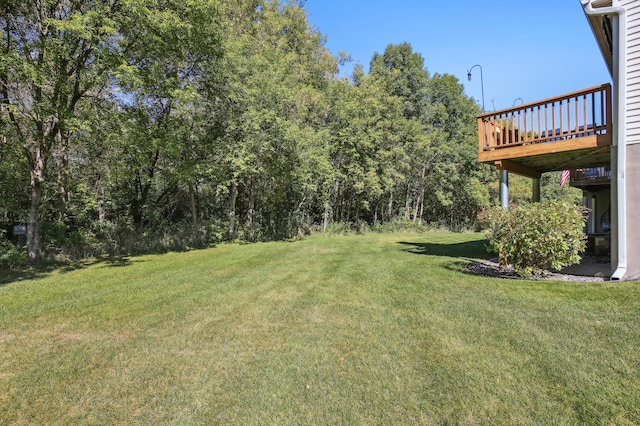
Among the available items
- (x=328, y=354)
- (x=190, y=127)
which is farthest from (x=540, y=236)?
(x=190, y=127)

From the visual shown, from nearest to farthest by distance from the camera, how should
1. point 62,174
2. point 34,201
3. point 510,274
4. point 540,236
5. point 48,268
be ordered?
point 540,236
point 510,274
point 48,268
point 34,201
point 62,174

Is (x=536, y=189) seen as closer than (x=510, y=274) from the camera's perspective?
No

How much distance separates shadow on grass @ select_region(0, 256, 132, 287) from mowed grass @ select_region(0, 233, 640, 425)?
1443mm

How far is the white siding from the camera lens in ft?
16.0

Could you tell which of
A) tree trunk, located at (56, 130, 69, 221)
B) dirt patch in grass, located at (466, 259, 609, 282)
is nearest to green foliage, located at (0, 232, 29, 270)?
tree trunk, located at (56, 130, 69, 221)

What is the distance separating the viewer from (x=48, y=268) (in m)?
7.25

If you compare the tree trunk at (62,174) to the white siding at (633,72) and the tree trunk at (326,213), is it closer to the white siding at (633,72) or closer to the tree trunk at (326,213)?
the tree trunk at (326,213)

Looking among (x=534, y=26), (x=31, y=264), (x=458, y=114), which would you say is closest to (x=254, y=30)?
(x=534, y=26)

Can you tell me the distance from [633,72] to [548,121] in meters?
1.34

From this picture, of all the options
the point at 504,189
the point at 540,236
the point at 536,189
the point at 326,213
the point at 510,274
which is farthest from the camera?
the point at 326,213

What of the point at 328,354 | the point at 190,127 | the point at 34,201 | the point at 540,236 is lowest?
the point at 328,354

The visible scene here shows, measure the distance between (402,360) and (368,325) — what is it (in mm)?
766

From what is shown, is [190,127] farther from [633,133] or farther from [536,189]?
[633,133]

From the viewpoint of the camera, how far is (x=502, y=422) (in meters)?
1.95
